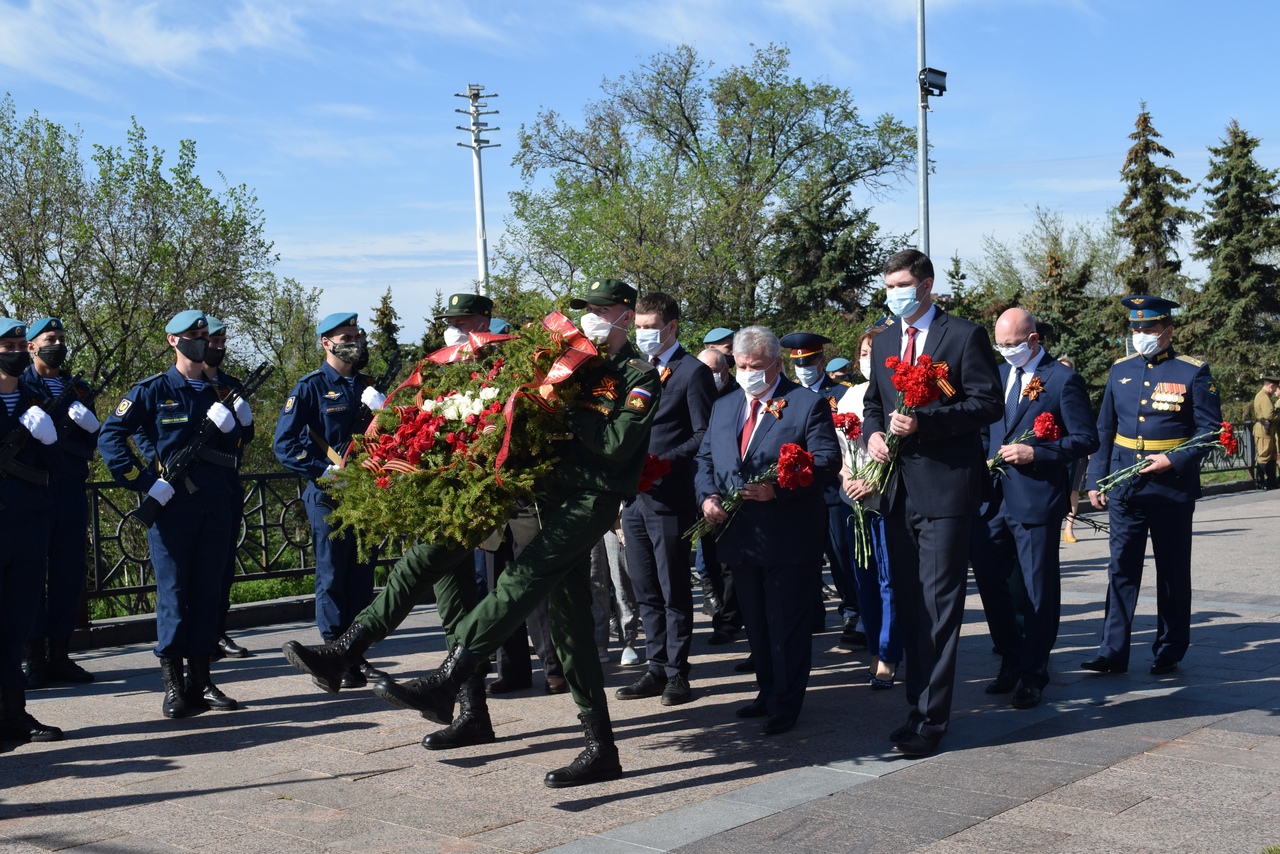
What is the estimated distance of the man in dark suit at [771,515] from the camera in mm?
6047

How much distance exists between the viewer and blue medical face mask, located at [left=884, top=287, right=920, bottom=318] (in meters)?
5.76

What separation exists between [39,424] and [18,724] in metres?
1.54

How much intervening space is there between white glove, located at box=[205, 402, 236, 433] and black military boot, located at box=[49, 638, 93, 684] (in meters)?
2.17

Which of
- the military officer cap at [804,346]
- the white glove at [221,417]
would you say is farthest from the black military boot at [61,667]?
the military officer cap at [804,346]

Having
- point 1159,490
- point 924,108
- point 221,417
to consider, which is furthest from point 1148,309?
point 924,108

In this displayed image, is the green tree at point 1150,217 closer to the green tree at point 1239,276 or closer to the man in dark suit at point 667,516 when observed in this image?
the green tree at point 1239,276

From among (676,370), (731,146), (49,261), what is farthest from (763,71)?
(676,370)

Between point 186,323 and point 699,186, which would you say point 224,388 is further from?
point 699,186

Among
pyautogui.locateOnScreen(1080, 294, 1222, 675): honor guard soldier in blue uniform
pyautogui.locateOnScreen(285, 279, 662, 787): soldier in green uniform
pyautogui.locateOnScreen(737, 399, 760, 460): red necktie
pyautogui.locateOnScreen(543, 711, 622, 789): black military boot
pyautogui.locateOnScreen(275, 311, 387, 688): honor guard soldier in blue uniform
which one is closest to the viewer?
pyautogui.locateOnScreen(285, 279, 662, 787): soldier in green uniform

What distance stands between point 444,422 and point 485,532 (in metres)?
0.51

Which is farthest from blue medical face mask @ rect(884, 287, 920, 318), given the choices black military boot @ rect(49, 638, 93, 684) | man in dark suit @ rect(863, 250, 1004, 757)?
black military boot @ rect(49, 638, 93, 684)

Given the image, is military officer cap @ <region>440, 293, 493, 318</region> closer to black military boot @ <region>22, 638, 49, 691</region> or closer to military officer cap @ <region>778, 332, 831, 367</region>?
military officer cap @ <region>778, 332, 831, 367</region>

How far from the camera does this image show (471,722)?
5.89 meters

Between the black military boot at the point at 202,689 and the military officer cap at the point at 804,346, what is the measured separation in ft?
12.8
